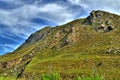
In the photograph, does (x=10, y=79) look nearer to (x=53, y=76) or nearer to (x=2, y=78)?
(x=2, y=78)

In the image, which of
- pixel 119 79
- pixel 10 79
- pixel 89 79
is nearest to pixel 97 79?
pixel 89 79

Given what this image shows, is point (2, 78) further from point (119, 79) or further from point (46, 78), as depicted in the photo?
point (119, 79)

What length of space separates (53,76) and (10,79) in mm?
52830

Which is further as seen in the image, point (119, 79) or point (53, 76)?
point (119, 79)

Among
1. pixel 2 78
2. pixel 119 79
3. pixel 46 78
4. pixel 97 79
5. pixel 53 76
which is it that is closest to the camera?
pixel 2 78

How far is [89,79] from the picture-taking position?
60969 mm

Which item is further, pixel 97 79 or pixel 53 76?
pixel 53 76

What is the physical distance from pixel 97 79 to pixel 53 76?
1537cm

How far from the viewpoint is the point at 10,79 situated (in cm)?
1905

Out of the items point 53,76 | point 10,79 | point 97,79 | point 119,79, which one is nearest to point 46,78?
point 53,76

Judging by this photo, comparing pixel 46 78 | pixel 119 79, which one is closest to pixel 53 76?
pixel 46 78

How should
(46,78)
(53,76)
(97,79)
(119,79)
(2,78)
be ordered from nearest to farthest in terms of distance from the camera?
(2,78) < (97,79) < (46,78) < (53,76) < (119,79)

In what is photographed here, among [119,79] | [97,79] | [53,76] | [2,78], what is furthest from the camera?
[119,79]

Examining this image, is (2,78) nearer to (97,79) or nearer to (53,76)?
(97,79)
